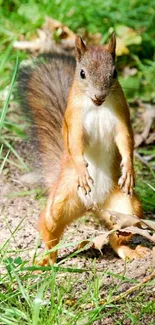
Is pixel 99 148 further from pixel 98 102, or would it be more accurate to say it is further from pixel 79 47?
pixel 79 47

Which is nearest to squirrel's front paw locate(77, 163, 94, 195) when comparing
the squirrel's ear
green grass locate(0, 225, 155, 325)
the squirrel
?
the squirrel

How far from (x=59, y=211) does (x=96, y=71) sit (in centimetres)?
61

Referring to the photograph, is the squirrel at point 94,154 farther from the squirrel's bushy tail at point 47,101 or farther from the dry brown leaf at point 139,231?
the dry brown leaf at point 139,231

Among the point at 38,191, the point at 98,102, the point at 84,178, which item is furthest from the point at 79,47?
the point at 38,191

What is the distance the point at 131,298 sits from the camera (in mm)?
3135

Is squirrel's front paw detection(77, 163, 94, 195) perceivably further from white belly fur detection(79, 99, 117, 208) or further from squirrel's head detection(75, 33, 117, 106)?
squirrel's head detection(75, 33, 117, 106)

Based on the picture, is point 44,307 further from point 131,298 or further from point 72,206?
point 72,206

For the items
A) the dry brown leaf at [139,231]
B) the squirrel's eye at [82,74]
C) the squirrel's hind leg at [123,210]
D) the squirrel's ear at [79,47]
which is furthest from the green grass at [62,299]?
the squirrel's ear at [79,47]

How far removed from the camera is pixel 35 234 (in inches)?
150

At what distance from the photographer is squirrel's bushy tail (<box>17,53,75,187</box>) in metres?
4.02

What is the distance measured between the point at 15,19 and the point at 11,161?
61.8 inches

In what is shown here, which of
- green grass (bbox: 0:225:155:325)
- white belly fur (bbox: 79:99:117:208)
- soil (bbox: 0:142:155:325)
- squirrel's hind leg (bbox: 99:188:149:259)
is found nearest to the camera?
green grass (bbox: 0:225:155:325)

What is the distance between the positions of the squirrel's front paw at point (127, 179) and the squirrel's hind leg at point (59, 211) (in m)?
0.20

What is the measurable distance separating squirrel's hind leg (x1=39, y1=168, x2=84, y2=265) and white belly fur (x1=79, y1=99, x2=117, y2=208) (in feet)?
0.16
